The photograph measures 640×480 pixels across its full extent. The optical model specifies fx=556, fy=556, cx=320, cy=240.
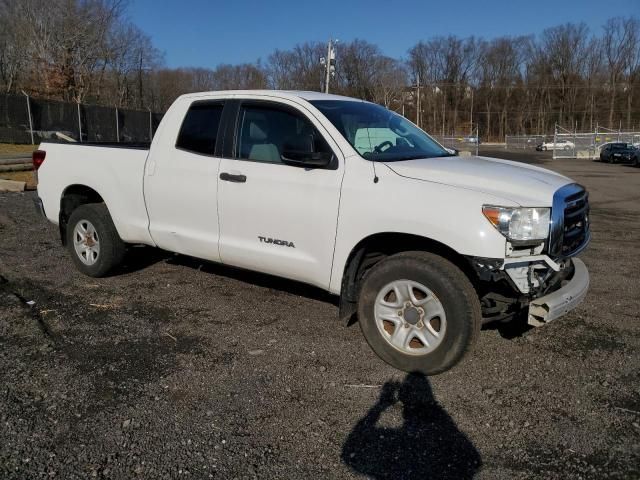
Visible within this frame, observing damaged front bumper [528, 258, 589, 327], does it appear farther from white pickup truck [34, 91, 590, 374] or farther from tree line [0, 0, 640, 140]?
tree line [0, 0, 640, 140]

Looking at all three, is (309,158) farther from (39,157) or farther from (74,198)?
(39,157)

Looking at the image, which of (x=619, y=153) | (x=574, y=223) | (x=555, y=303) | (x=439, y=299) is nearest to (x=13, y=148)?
(x=439, y=299)

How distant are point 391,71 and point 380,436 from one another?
3491 inches

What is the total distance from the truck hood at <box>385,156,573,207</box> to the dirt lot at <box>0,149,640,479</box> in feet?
4.06

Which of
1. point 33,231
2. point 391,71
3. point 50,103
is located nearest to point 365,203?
point 33,231

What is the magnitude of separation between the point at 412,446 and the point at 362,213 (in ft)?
5.19

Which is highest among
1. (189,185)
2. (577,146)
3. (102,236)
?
(577,146)

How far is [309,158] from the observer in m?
4.02

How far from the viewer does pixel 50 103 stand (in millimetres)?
23828

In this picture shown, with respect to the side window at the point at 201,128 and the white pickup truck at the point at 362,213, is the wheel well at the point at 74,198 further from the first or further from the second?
the side window at the point at 201,128

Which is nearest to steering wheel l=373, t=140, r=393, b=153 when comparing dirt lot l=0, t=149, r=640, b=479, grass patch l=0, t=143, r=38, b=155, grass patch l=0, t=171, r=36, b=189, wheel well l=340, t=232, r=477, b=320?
wheel well l=340, t=232, r=477, b=320

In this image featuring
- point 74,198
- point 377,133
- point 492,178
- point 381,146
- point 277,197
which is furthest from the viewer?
point 74,198

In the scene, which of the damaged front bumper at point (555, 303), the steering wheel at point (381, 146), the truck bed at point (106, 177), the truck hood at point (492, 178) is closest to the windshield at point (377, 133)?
the steering wheel at point (381, 146)

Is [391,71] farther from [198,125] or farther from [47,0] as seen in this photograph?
[198,125]
